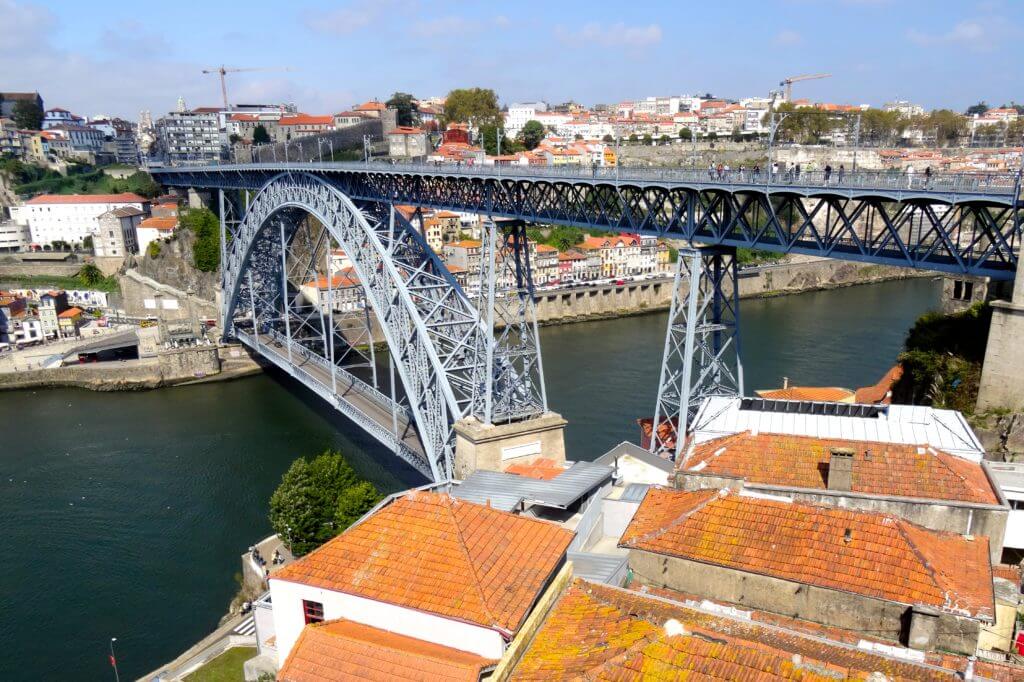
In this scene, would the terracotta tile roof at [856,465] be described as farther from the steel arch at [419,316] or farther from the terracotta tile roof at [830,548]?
the steel arch at [419,316]

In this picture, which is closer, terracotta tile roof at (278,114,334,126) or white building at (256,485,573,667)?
white building at (256,485,573,667)

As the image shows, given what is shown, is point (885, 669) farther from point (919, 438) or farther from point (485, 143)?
point (485, 143)

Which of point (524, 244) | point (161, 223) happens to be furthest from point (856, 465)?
point (161, 223)

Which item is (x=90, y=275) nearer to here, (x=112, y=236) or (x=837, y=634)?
(x=112, y=236)

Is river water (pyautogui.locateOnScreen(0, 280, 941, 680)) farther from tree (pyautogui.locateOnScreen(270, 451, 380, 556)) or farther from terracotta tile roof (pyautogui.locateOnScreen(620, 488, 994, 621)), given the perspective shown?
terracotta tile roof (pyautogui.locateOnScreen(620, 488, 994, 621))

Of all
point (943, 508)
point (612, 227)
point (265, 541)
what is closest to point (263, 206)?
point (265, 541)

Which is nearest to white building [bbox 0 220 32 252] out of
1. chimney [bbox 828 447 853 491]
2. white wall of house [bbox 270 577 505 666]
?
white wall of house [bbox 270 577 505 666]
